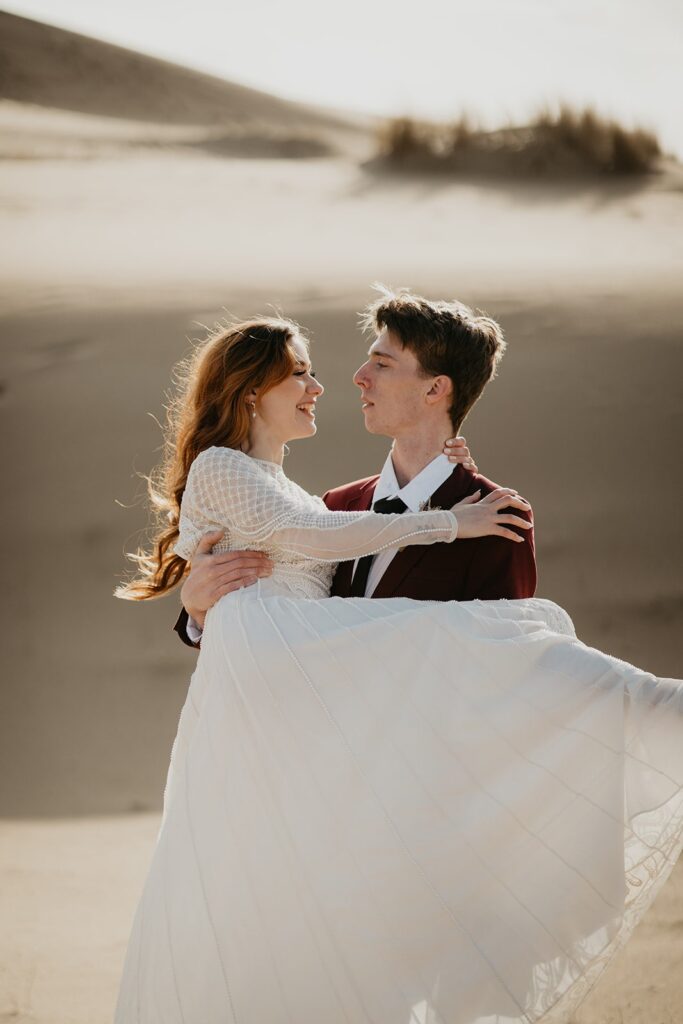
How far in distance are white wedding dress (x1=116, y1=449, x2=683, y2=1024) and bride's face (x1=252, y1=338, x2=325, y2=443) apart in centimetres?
70

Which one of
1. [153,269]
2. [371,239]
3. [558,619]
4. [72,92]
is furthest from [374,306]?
[72,92]

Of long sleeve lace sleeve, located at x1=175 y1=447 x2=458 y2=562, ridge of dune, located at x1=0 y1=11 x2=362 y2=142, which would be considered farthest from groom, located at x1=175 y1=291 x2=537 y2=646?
ridge of dune, located at x1=0 y1=11 x2=362 y2=142

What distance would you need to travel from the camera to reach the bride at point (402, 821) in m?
3.43

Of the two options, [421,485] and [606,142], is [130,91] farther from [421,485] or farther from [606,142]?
[421,485]

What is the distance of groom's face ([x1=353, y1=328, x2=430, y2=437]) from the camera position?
424 centimetres

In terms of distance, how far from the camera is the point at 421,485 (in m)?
4.20

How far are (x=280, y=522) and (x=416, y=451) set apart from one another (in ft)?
2.07

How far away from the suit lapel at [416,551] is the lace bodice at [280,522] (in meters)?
0.21

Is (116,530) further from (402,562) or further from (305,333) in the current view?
(402,562)

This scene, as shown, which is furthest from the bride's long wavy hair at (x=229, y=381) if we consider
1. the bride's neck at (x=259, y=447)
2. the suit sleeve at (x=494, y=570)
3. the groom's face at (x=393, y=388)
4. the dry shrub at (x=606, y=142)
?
the dry shrub at (x=606, y=142)

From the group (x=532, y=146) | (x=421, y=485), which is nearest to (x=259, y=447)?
(x=421, y=485)

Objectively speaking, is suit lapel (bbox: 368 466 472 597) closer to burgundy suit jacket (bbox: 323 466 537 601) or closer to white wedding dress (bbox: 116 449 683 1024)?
burgundy suit jacket (bbox: 323 466 537 601)

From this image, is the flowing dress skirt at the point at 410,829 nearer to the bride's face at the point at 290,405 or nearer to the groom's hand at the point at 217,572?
the groom's hand at the point at 217,572

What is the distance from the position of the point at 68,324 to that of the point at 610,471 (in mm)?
4796
